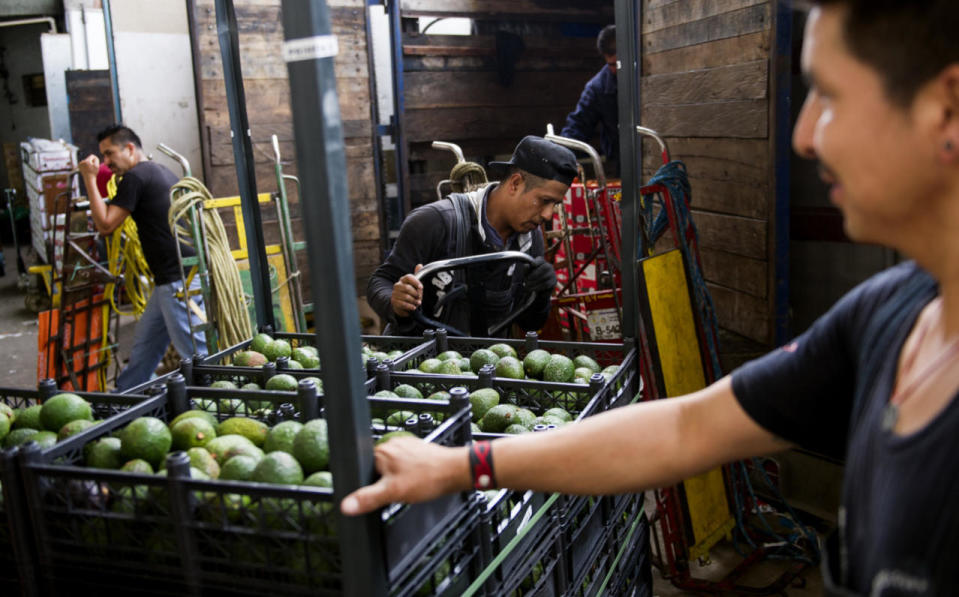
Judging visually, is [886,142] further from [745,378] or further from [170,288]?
[170,288]

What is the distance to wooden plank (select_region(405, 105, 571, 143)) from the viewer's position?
318 inches

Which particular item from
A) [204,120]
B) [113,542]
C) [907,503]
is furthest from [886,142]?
[204,120]

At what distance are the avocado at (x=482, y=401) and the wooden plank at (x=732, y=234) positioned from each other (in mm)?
2820

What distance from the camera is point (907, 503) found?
0.93 meters

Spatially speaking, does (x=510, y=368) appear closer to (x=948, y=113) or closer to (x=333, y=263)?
(x=333, y=263)

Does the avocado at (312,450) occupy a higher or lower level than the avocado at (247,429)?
higher

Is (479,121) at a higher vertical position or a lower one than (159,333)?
higher

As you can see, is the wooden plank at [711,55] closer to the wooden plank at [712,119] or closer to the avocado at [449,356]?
the wooden plank at [712,119]

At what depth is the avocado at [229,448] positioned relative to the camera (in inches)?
69.8

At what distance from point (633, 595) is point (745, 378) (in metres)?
1.32

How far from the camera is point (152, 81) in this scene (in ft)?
25.7

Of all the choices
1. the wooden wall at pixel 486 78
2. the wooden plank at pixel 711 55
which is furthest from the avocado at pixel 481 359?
the wooden wall at pixel 486 78

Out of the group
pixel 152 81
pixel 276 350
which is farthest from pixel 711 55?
pixel 152 81

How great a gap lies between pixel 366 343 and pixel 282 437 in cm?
126
